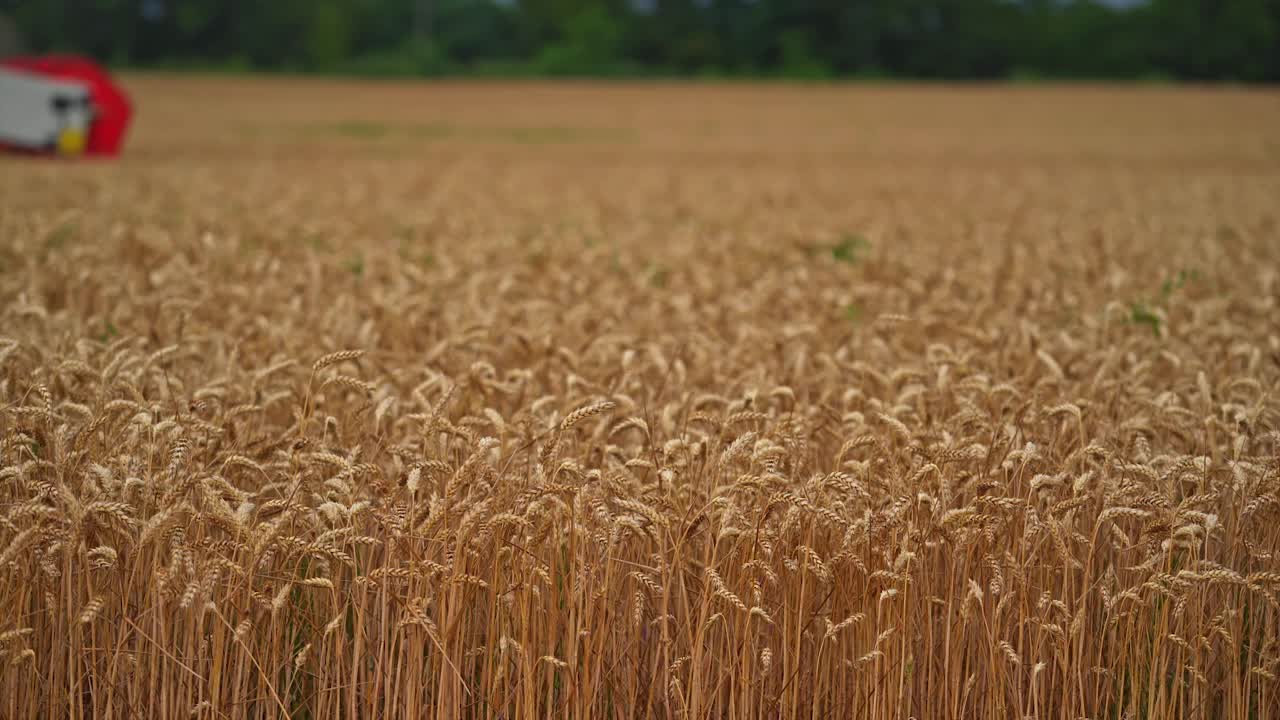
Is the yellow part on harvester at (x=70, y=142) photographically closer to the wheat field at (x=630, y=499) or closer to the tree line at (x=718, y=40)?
the wheat field at (x=630, y=499)

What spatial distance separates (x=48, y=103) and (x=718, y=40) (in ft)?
168

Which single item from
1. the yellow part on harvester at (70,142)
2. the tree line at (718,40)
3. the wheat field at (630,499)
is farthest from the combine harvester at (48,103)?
the tree line at (718,40)

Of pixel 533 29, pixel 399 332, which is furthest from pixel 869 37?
pixel 399 332

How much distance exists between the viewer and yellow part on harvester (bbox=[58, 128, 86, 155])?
21.0m

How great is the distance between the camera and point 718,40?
224ft

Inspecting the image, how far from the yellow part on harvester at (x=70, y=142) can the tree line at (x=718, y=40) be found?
41.0 m

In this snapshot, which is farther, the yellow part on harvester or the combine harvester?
the yellow part on harvester

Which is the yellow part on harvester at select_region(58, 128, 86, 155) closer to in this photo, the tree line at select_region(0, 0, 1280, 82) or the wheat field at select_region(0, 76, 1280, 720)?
the wheat field at select_region(0, 76, 1280, 720)

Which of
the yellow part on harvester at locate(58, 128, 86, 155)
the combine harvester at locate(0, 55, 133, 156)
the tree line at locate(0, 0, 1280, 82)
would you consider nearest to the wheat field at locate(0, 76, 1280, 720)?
the combine harvester at locate(0, 55, 133, 156)

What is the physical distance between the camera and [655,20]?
231 feet

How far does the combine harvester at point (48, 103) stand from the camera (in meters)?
20.4

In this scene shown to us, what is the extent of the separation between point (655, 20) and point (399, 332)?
6666 cm

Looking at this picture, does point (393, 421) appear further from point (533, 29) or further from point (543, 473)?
point (533, 29)

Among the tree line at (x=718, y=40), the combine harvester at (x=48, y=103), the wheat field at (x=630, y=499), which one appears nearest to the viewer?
the wheat field at (x=630, y=499)
